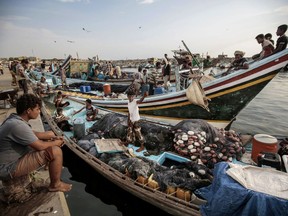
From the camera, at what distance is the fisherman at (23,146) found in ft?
9.72

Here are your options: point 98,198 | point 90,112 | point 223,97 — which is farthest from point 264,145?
point 90,112

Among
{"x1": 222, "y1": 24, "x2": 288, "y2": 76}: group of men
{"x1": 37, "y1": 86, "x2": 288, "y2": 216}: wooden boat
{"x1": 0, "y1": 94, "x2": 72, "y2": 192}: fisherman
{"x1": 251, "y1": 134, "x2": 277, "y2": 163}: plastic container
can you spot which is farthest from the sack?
{"x1": 0, "y1": 94, "x2": 72, "y2": 192}: fisherman

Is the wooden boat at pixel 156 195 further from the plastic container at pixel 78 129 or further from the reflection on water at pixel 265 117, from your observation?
the reflection on water at pixel 265 117

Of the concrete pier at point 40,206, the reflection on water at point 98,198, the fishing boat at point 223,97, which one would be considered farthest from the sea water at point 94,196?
the fishing boat at point 223,97

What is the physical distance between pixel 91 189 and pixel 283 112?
15480 mm

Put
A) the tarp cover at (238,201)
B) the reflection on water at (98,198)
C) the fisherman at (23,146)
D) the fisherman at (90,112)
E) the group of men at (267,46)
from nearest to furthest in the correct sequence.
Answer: the tarp cover at (238,201)
the fisherman at (23,146)
the reflection on water at (98,198)
the group of men at (267,46)
the fisherman at (90,112)

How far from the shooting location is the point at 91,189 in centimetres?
607

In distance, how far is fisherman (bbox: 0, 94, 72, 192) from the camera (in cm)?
296

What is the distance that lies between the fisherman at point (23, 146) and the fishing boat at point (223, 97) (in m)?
5.47

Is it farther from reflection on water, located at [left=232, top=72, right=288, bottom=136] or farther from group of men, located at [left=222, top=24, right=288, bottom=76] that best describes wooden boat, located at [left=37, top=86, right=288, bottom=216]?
reflection on water, located at [left=232, top=72, right=288, bottom=136]

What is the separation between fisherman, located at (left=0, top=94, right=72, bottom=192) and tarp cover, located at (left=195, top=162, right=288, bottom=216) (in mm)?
2516

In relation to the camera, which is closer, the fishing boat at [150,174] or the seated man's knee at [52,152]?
the seated man's knee at [52,152]

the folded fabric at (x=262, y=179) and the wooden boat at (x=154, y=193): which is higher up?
the folded fabric at (x=262, y=179)

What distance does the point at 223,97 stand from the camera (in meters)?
7.33
